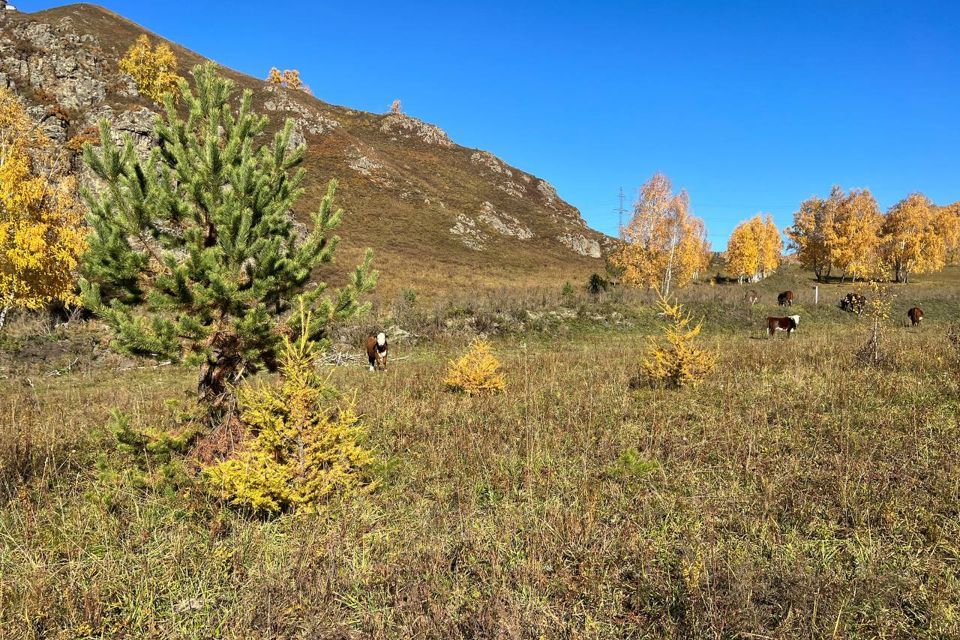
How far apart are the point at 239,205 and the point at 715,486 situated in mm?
6391

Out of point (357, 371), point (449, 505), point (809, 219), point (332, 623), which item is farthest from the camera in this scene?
point (809, 219)

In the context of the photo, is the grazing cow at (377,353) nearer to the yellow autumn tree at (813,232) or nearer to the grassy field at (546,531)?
the grassy field at (546,531)

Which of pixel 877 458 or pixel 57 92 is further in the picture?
pixel 57 92

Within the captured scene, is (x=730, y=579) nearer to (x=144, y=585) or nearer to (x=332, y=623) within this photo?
(x=332, y=623)

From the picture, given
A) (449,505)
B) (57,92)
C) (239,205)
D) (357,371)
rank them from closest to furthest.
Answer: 1. (449,505)
2. (239,205)
3. (357,371)
4. (57,92)

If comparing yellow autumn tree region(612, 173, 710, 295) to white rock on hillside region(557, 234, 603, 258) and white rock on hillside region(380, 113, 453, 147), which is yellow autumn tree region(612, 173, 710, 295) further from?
white rock on hillside region(380, 113, 453, 147)

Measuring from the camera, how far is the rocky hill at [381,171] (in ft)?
145

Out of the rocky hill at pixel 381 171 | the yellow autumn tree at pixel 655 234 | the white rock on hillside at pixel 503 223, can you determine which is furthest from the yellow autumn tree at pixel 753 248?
the white rock on hillside at pixel 503 223

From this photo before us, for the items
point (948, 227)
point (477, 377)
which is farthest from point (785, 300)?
point (948, 227)

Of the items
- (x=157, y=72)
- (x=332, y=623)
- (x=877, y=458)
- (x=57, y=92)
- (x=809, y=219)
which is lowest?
(x=332, y=623)

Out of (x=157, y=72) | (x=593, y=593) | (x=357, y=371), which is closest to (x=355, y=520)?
(x=593, y=593)

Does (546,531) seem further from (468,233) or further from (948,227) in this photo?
(948,227)

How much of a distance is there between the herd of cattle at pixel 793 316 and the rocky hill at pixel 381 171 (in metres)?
22.9

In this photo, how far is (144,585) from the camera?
3.37 meters
